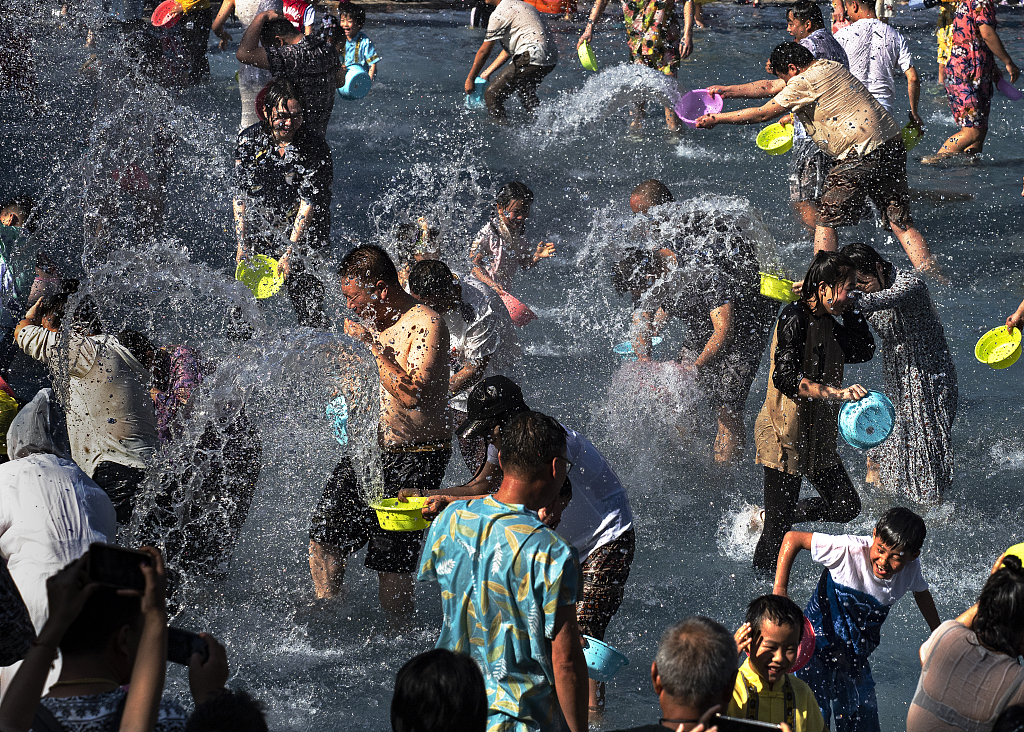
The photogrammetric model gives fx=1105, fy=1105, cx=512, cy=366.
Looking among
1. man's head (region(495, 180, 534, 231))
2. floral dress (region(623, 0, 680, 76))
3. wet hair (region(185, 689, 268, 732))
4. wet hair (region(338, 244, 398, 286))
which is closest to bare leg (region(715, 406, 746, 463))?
man's head (region(495, 180, 534, 231))

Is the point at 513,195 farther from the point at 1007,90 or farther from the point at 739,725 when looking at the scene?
the point at 1007,90

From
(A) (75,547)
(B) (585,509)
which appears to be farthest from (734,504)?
(A) (75,547)

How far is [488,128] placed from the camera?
37.4 ft

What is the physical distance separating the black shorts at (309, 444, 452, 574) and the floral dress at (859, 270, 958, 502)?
7.33 ft

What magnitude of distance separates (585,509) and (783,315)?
148cm

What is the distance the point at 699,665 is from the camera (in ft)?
8.29

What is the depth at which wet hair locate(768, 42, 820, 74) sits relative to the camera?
24.2 ft

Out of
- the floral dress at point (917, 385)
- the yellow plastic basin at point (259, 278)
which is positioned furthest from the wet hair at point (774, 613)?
the yellow plastic basin at point (259, 278)

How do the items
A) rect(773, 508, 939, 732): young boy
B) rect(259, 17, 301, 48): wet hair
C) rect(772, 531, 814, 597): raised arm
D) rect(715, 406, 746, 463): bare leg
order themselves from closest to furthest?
rect(773, 508, 939, 732): young boy < rect(772, 531, 814, 597): raised arm < rect(715, 406, 746, 463): bare leg < rect(259, 17, 301, 48): wet hair

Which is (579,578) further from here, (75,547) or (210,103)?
(210,103)

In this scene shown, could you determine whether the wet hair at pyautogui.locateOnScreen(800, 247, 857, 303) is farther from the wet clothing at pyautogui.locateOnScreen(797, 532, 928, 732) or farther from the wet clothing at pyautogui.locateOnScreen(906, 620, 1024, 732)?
the wet clothing at pyautogui.locateOnScreen(906, 620, 1024, 732)

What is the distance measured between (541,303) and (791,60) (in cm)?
244

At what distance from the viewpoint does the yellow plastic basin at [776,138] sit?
6898 mm

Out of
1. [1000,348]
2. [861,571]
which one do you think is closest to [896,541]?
[861,571]
